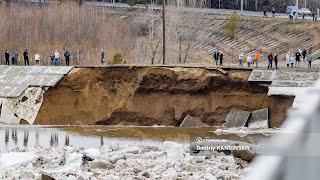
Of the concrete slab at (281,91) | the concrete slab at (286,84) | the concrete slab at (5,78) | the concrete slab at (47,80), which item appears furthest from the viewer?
the concrete slab at (5,78)

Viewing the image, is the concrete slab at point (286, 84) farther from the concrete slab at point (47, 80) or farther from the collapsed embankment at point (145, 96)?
the concrete slab at point (47, 80)

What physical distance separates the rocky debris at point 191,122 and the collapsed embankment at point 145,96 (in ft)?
3.18

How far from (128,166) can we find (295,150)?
1377 cm

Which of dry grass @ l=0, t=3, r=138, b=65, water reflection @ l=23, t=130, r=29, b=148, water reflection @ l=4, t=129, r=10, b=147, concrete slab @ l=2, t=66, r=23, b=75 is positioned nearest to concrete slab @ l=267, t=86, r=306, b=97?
water reflection @ l=23, t=130, r=29, b=148

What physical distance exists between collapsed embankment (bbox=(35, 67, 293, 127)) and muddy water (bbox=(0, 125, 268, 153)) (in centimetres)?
332

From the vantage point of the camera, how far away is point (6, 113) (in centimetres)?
3083

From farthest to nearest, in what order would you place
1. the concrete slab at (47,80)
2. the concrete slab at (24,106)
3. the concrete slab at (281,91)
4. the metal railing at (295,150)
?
the concrete slab at (47,80), the concrete slab at (24,106), the concrete slab at (281,91), the metal railing at (295,150)

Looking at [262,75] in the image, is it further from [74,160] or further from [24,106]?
[74,160]

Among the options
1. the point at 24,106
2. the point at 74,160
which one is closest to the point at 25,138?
the point at 24,106

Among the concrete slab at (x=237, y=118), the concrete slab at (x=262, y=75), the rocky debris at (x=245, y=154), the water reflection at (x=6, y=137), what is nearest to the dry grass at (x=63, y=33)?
the concrete slab at (x=262, y=75)

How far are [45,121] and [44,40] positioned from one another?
1930 cm

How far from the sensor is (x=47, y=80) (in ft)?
104

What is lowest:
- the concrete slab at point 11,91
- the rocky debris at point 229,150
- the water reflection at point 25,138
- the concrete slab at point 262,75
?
the water reflection at point 25,138

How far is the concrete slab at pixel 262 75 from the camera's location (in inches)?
1159
